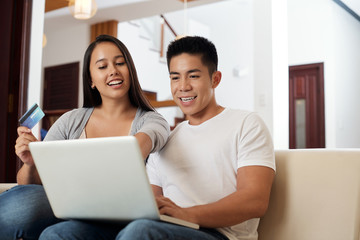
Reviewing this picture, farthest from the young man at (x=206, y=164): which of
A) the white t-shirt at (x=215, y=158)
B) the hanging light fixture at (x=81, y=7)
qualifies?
the hanging light fixture at (x=81, y=7)

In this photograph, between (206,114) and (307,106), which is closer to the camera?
(206,114)

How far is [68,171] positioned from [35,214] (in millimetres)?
367

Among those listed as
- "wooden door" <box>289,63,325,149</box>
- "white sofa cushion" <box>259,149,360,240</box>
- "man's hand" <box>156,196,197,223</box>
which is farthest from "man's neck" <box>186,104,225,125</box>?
"wooden door" <box>289,63,325,149</box>

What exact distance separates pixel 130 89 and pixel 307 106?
4.94 metres

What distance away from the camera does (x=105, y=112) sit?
165 centimetres

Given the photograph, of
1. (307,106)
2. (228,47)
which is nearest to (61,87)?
(228,47)

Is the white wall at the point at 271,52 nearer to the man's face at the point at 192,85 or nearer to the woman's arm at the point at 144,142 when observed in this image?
the man's face at the point at 192,85

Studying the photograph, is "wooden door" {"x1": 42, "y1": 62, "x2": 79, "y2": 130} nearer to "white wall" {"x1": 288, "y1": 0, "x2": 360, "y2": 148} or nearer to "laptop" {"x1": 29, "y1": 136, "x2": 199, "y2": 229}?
"white wall" {"x1": 288, "y1": 0, "x2": 360, "y2": 148}

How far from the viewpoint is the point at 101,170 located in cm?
95

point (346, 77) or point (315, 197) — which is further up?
point (346, 77)

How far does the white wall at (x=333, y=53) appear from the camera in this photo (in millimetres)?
5484

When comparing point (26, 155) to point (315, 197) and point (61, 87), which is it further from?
point (61, 87)

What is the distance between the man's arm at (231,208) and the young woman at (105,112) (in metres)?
0.29

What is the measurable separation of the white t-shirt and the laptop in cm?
23
